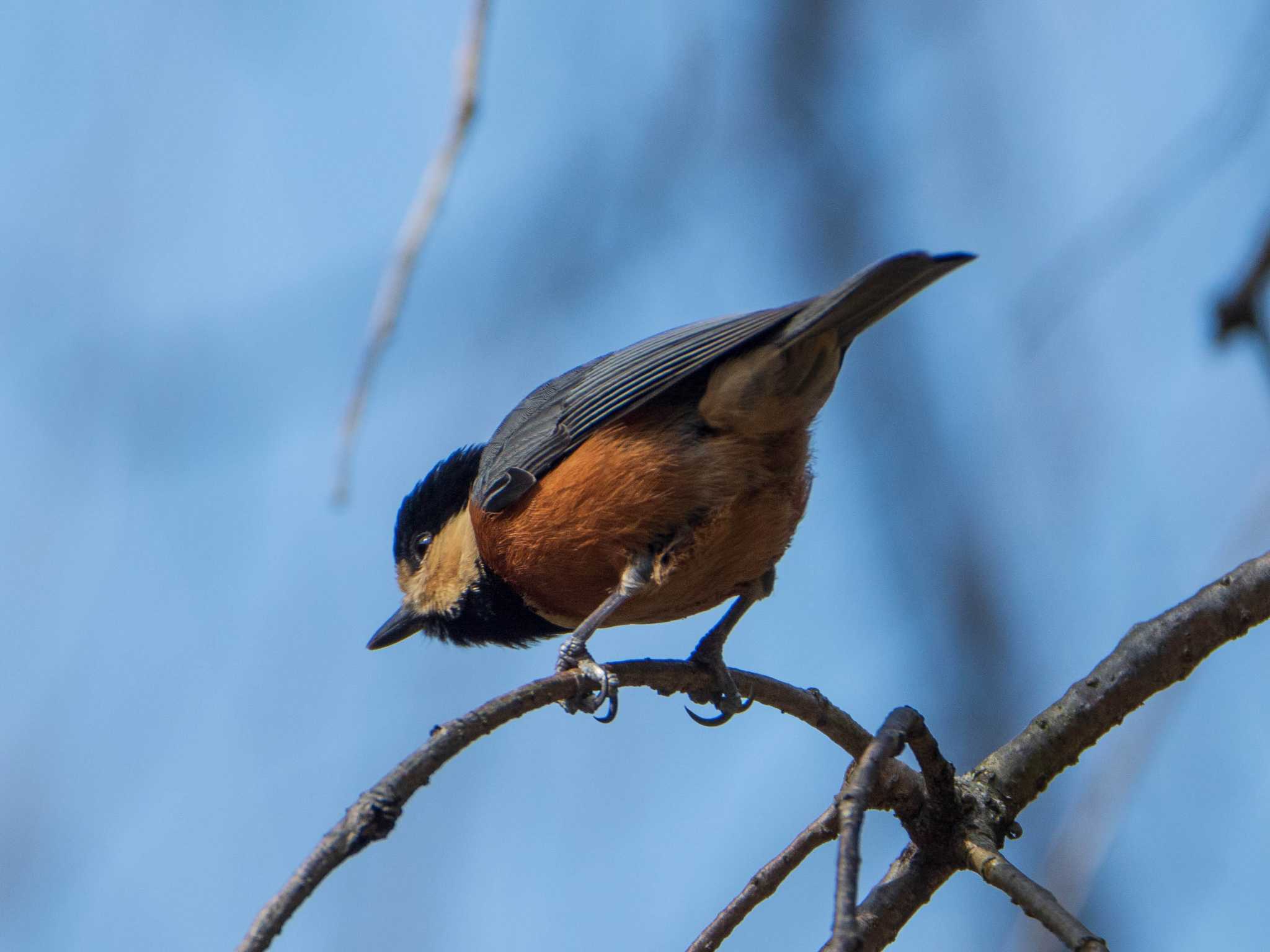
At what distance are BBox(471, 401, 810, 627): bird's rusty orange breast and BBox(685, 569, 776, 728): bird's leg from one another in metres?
0.05

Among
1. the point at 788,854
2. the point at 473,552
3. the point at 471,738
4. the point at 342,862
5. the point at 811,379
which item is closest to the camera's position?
the point at 342,862

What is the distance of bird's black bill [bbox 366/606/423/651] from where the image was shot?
4.45 metres

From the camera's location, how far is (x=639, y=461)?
11.8ft

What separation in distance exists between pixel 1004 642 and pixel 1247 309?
1225 millimetres

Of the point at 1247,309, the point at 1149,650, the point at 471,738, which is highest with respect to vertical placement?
the point at 471,738

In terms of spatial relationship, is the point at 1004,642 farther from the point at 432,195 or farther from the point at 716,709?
the point at 432,195

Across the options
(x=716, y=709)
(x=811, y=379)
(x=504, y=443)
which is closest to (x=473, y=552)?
(x=504, y=443)

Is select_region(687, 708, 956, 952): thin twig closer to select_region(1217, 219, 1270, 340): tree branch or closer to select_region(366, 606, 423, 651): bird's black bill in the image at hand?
select_region(1217, 219, 1270, 340): tree branch

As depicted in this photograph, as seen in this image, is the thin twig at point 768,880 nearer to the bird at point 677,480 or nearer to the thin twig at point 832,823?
the thin twig at point 832,823

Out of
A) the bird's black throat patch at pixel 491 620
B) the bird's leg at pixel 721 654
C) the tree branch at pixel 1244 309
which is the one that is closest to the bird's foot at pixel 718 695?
the bird's leg at pixel 721 654

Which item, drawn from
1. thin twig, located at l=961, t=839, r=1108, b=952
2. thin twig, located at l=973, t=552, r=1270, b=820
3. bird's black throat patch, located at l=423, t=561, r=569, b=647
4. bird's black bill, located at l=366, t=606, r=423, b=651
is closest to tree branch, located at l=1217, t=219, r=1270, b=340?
thin twig, located at l=973, t=552, r=1270, b=820

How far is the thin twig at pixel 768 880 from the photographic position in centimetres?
218

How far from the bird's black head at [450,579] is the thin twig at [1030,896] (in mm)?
2052

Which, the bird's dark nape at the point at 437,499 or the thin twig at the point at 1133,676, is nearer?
the thin twig at the point at 1133,676
